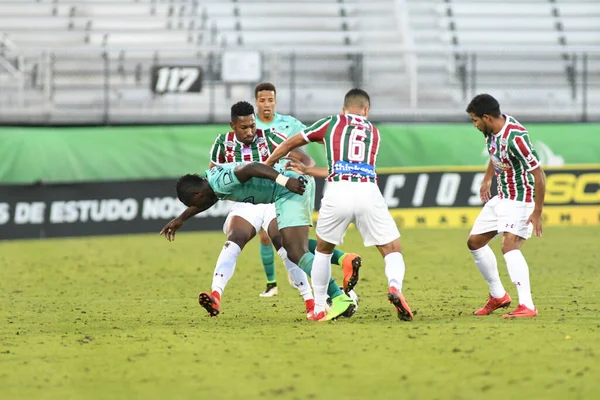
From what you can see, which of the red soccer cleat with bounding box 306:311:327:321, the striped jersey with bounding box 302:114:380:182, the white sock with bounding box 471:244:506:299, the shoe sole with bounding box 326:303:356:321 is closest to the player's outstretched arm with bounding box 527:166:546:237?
the white sock with bounding box 471:244:506:299

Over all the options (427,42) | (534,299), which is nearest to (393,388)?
(534,299)

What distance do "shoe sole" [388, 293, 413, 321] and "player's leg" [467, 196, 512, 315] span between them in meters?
0.96

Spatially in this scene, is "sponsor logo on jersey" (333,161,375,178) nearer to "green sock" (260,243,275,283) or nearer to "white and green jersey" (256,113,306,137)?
"white and green jersey" (256,113,306,137)

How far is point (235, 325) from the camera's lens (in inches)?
363

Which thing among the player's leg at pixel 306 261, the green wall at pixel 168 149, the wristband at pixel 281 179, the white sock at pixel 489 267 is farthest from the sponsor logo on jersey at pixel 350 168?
the green wall at pixel 168 149

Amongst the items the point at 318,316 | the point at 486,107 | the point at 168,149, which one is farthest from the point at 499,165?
the point at 168,149

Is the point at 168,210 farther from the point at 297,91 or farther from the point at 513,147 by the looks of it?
the point at 513,147

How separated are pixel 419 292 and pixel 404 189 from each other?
854 cm

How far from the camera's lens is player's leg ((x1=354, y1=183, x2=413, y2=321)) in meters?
8.86

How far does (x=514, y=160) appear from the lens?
932 centimetres

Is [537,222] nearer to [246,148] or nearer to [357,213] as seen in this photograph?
[357,213]

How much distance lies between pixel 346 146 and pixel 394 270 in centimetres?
105

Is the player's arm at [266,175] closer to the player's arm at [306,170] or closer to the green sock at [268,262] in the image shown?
the player's arm at [306,170]

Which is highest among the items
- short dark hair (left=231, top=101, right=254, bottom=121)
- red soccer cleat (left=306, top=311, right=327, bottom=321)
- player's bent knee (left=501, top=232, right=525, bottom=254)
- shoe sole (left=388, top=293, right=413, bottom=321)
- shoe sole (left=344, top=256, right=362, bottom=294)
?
short dark hair (left=231, top=101, right=254, bottom=121)
